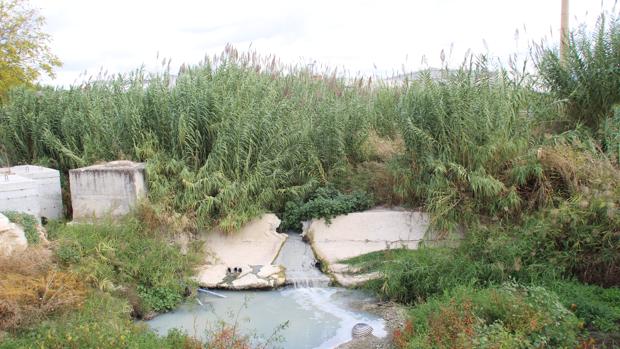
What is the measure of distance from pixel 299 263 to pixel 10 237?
3.70 metres

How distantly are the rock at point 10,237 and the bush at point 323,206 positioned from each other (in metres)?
3.69

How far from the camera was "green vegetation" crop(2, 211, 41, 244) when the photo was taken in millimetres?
7055

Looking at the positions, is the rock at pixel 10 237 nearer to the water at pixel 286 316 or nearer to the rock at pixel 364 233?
the water at pixel 286 316

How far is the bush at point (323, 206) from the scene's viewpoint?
28.3 feet

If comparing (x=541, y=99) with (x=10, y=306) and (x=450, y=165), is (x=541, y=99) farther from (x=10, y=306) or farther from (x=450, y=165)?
(x=10, y=306)

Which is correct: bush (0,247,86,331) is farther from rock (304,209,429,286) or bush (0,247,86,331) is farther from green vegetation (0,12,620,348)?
rock (304,209,429,286)

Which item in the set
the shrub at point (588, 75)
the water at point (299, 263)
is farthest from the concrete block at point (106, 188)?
the shrub at point (588, 75)

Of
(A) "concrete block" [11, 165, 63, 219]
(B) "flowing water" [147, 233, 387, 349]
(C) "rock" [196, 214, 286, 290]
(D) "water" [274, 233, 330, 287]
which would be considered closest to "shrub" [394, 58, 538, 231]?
(D) "water" [274, 233, 330, 287]

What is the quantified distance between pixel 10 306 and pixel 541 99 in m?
7.73

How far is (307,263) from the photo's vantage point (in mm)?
8055

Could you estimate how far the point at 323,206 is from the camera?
8.67m

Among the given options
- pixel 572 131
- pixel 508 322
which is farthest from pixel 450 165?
pixel 508 322

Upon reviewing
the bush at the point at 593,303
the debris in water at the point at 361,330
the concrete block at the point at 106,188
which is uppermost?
the concrete block at the point at 106,188

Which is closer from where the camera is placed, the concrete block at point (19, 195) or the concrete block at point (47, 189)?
the concrete block at point (19, 195)
